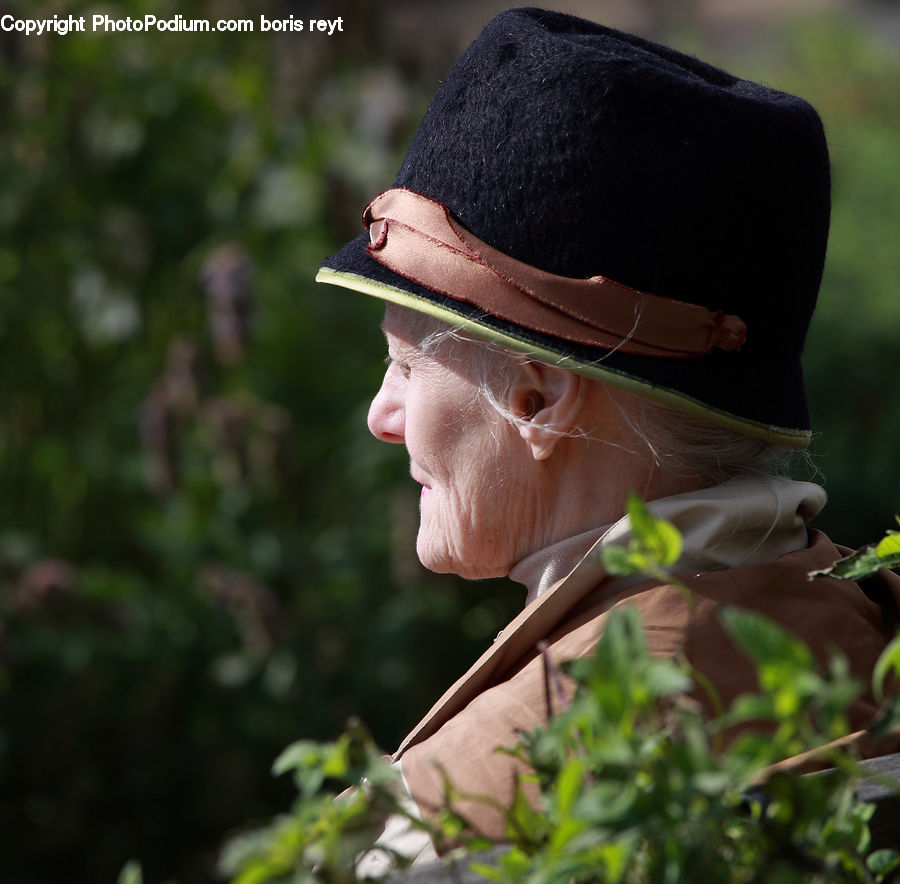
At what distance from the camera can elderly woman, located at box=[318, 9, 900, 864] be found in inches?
49.4

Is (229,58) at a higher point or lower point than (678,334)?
higher

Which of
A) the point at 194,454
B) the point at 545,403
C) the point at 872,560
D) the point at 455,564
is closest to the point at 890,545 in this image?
the point at 872,560

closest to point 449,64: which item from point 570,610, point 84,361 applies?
point 84,361

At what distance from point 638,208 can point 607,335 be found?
136mm

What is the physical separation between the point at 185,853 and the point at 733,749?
9.60ft

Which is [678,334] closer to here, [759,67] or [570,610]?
[570,610]

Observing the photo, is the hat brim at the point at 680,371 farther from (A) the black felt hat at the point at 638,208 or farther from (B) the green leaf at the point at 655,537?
(B) the green leaf at the point at 655,537

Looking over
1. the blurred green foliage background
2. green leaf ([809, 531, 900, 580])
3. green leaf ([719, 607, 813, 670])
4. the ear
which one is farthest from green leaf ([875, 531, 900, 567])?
the blurred green foliage background

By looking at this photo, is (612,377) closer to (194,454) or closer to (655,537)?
(655,537)

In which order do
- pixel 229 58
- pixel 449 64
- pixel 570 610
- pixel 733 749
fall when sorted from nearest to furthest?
1. pixel 733 749
2. pixel 570 610
3. pixel 449 64
4. pixel 229 58

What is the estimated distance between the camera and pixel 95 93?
11.3 ft

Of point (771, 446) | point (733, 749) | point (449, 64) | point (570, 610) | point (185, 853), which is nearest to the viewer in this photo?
point (733, 749)

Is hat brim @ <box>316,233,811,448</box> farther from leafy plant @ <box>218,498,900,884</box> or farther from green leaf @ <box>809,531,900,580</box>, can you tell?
leafy plant @ <box>218,498,900,884</box>

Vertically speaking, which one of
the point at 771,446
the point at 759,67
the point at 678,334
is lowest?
the point at 771,446
